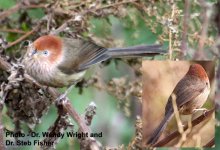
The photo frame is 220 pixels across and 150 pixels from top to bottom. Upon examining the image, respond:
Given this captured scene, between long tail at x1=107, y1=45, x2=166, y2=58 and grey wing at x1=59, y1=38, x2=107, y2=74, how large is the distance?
0.06 m

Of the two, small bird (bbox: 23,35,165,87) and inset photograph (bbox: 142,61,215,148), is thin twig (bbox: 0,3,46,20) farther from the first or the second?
inset photograph (bbox: 142,61,215,148)

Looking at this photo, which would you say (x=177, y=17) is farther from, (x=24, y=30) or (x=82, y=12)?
(x=24, y=30)

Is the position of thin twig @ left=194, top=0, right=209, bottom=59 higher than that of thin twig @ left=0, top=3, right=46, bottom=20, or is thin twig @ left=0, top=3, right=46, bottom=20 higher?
thin twig @ left=0, top=3, right=46, bottom=20

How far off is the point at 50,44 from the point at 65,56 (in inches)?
5.0

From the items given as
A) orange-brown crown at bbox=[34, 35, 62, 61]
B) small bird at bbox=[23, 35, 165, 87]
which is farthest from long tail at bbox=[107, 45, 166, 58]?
orange-brown crown at bbox=[34, 35, 62, 61]

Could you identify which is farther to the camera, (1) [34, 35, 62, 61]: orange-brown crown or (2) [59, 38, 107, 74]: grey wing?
(2) [59, 38, 107, 74]: grey wing

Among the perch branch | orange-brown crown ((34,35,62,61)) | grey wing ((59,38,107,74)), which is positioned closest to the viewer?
the perch branch

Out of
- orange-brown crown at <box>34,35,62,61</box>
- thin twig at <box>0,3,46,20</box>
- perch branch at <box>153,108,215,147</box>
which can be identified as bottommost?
perch branch at <box>153,108,215,147</box>

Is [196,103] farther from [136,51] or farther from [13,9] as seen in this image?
[13,9]

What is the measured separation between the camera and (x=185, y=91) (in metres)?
2.02

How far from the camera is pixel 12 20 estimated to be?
2.81m

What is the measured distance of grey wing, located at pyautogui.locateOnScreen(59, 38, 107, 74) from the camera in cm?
253

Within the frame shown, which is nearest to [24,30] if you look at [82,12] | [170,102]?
[82,12]

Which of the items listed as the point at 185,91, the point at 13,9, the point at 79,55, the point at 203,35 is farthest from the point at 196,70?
the point at 13,9
